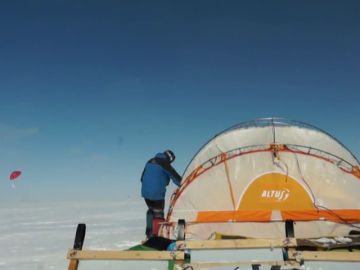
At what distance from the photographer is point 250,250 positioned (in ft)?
9.89

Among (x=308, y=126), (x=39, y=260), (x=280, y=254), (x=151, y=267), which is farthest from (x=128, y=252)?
(x=39, y=260)

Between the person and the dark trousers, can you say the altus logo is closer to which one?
the person

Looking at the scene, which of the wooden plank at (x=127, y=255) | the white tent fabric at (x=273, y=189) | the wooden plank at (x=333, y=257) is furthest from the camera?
the white tent fabric at (x=273, y=189)

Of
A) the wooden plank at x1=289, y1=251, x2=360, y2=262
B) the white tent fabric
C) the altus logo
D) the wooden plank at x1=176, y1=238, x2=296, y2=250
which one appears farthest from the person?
the wooden plank at x1=289, y1=251, x2=360, y2=262

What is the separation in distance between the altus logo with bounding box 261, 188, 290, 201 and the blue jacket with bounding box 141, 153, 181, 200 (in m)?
2.33

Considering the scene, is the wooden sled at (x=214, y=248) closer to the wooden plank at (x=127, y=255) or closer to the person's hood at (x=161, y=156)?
the wooden plank at (x=127, y=255)

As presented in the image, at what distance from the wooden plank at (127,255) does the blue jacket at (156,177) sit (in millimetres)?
5142

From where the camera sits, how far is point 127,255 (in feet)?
9.75

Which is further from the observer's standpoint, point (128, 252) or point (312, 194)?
point (312, 194)

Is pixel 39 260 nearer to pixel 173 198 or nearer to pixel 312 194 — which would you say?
pixel 173 198

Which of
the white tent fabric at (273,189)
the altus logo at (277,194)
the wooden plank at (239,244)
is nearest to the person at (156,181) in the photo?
the white tent fabric at (273,189)

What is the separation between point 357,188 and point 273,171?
1400mm

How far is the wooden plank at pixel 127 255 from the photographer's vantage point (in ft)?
9.65

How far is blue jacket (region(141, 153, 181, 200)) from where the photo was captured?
820 cm
